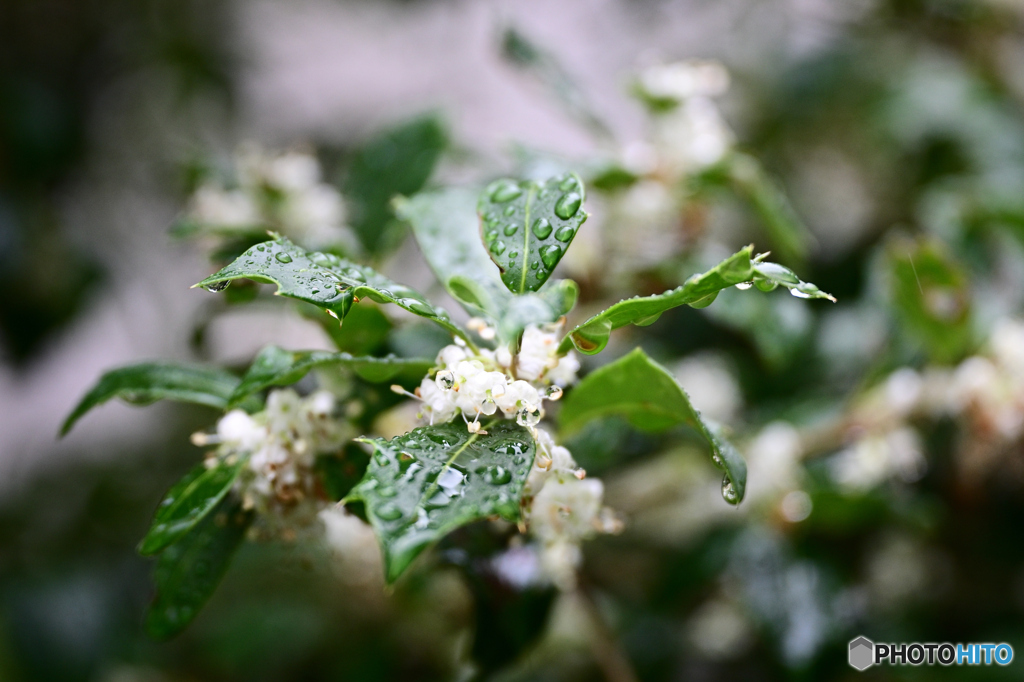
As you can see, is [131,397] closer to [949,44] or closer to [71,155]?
[71,155]

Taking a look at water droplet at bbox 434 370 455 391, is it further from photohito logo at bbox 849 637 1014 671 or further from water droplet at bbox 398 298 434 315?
photohito logo at bbox 849 637 1014 671

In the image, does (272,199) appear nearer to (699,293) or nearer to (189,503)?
(189,503)

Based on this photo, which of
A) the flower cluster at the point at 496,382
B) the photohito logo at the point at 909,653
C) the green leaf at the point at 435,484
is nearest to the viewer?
the green leaf at the point at 435,484

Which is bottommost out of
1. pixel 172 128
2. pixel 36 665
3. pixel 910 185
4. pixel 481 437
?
pixel 36 665

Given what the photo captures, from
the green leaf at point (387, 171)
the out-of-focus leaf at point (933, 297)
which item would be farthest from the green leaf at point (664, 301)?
the out-of-focus leaf at point (933, 297)

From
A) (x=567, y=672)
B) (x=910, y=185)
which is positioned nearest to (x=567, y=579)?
(x=567, y=672)

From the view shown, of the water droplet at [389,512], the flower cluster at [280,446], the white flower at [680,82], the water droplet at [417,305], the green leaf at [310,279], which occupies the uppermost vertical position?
the green leaf at [310,279]

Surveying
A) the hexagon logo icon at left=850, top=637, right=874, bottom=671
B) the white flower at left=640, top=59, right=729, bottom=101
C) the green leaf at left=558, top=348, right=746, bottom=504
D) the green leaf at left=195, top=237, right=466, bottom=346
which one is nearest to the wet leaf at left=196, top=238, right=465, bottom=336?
the green leaf at left=195, top=237, right=466, bottom=346

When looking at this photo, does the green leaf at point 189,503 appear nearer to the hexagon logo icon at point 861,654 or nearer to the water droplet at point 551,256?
the water droplet at point 551,256
